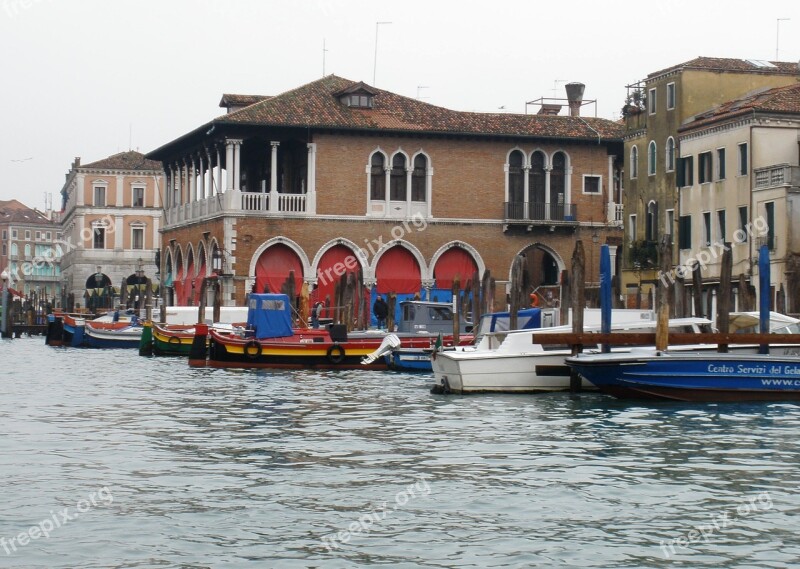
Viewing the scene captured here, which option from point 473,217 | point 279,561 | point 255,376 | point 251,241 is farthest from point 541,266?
point 279,561

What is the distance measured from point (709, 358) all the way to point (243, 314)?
1960cm

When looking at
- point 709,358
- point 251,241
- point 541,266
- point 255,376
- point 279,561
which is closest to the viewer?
point 279,561

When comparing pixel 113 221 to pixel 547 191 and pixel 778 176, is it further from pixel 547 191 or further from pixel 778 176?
pixel 778 176

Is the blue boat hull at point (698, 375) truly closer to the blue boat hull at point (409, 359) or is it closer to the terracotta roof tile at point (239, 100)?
the blue boat hull at point (409, 359)

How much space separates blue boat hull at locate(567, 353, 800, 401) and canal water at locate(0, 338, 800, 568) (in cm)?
22

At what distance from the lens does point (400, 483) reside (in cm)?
1199

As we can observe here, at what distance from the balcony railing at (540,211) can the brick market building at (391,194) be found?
1.7 inches

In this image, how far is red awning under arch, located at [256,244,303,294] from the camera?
137ft

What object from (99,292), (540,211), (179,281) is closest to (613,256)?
(540,211)

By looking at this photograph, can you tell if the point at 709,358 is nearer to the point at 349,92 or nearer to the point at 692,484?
the point at 692,484

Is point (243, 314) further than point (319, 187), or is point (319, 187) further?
point (319, 187)

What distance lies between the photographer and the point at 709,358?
748 inches

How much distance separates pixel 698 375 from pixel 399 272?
24.6 meters

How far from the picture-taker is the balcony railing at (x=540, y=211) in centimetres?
4412
